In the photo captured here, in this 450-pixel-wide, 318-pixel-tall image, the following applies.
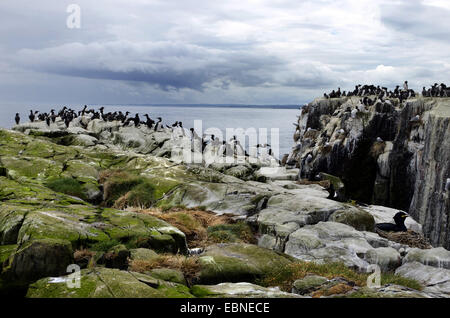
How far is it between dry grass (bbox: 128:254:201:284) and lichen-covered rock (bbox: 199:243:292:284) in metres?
0.22

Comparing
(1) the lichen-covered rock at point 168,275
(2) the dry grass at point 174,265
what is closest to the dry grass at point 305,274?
(2) the dry grass at point 174,265

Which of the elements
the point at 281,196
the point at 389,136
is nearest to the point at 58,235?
the point at 281,196

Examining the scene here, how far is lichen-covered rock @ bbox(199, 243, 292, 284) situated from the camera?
10.1m

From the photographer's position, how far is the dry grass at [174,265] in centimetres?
923

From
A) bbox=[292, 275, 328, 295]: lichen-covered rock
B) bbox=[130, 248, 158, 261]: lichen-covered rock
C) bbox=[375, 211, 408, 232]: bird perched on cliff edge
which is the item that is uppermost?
bbox=[130, 248, 158, 261]: lichen-covered rock

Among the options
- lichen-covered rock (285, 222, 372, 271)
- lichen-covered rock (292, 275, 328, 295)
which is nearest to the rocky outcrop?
lichen-covered rock (285, 222, 372, 271)

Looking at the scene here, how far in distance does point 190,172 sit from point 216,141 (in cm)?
1990

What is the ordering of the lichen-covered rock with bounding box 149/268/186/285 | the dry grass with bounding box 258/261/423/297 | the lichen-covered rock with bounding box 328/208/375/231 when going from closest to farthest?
the lichen-covered rock with bounding box 149/268/186/285, the dry grass with bounding box 258/261/423/297, the lichen-covered rock with bounding box 328/208/375/231

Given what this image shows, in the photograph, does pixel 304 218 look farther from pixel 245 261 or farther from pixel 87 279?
pixel 87 279

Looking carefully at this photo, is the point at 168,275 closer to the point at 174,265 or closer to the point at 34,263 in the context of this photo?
the point at 174,265

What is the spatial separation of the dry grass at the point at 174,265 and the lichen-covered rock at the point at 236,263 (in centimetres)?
22

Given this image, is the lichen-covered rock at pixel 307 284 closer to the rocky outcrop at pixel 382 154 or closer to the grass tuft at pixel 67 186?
the grass tuft at pixel 67 186

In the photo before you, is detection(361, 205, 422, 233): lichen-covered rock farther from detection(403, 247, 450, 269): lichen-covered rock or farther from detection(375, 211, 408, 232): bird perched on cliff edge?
detection(403, 247, 450, 269): lichen-covered rock

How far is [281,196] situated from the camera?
19938mm
